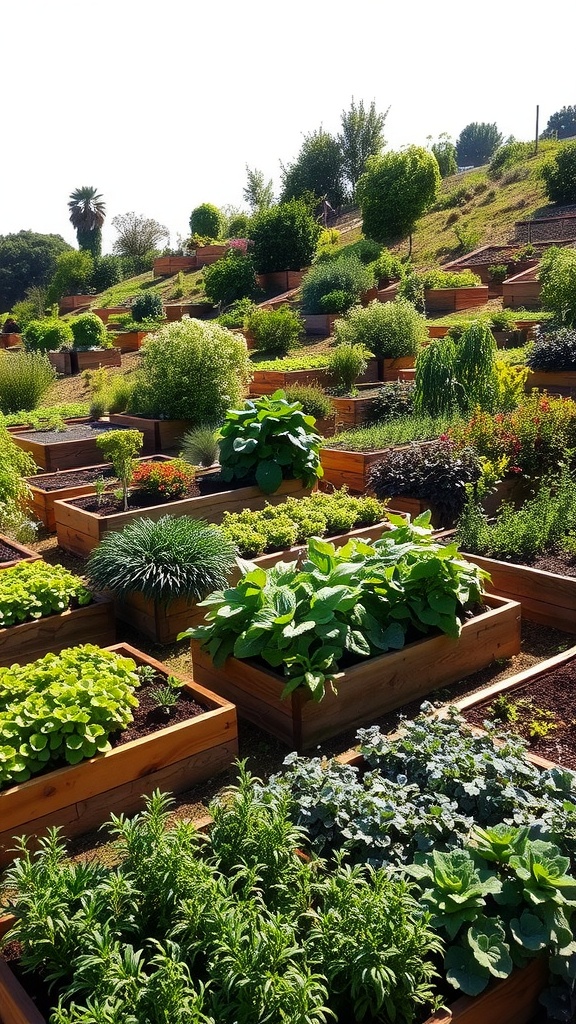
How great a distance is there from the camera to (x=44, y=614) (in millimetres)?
4980

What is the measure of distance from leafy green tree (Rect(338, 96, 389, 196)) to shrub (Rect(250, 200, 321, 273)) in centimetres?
1619

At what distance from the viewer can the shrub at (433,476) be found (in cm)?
682

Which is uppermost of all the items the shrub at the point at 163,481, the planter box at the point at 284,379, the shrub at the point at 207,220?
the shrub at the point at 207,220

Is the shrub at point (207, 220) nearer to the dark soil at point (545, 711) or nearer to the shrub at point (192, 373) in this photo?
the shrub at point (192, 373)

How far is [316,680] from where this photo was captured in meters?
3.71

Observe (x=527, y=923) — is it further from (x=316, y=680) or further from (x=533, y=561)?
(x=533, y=561)

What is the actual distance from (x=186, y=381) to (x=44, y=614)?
18.4 feet

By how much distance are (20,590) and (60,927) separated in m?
2.97

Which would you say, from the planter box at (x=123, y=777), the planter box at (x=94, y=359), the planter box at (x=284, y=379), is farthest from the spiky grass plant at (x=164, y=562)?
the planter box at (x=94, y=359)

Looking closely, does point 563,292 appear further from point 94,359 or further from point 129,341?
point 129,341

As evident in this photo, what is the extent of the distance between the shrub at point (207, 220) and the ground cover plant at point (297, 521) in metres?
34.9

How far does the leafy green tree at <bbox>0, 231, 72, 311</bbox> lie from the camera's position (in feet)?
195

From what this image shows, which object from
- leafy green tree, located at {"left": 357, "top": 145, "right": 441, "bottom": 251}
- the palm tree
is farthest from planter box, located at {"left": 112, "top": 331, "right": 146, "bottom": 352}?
the palm tree

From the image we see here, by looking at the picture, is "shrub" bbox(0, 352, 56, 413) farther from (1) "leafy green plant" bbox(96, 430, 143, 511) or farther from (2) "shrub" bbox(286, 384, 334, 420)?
(1) "leafy green plant" bbox(96, 430, 143, 511)
